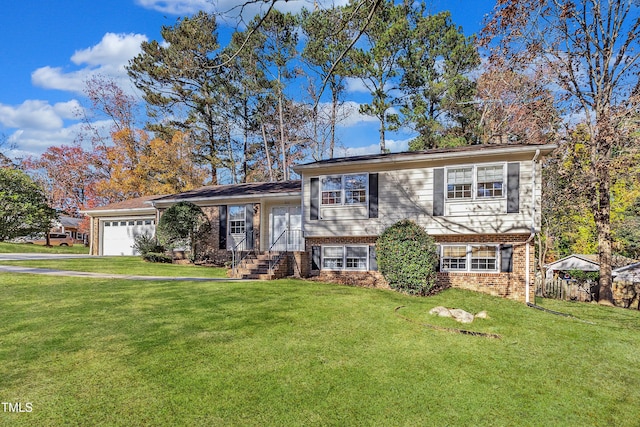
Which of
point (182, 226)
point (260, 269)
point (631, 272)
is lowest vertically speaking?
point (631, 272)

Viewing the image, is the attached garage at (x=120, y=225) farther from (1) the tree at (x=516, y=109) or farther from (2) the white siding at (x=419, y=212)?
(1) the tree at (x=516, y=109)

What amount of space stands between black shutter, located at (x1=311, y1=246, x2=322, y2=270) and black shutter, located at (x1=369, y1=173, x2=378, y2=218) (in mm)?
2519

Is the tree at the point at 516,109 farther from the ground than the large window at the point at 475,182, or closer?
farther from the ground

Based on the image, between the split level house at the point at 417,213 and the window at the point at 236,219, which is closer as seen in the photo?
the split level house at the point at 417,213

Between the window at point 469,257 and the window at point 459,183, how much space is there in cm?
175

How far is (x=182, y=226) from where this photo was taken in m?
16.0

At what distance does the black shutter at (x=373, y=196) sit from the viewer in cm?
1316

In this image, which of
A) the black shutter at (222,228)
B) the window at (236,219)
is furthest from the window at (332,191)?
the black shutter at (222,228)

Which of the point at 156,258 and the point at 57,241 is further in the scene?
the point at 57,241

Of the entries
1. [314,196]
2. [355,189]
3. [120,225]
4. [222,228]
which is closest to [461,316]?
[355,189]

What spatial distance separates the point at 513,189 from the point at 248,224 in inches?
419

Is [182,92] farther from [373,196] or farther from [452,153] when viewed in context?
[452,153]

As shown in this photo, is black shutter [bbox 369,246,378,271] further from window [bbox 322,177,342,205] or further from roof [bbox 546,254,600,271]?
roof [bbox 546,254,600,271]

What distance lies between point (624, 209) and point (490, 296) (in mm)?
19620
